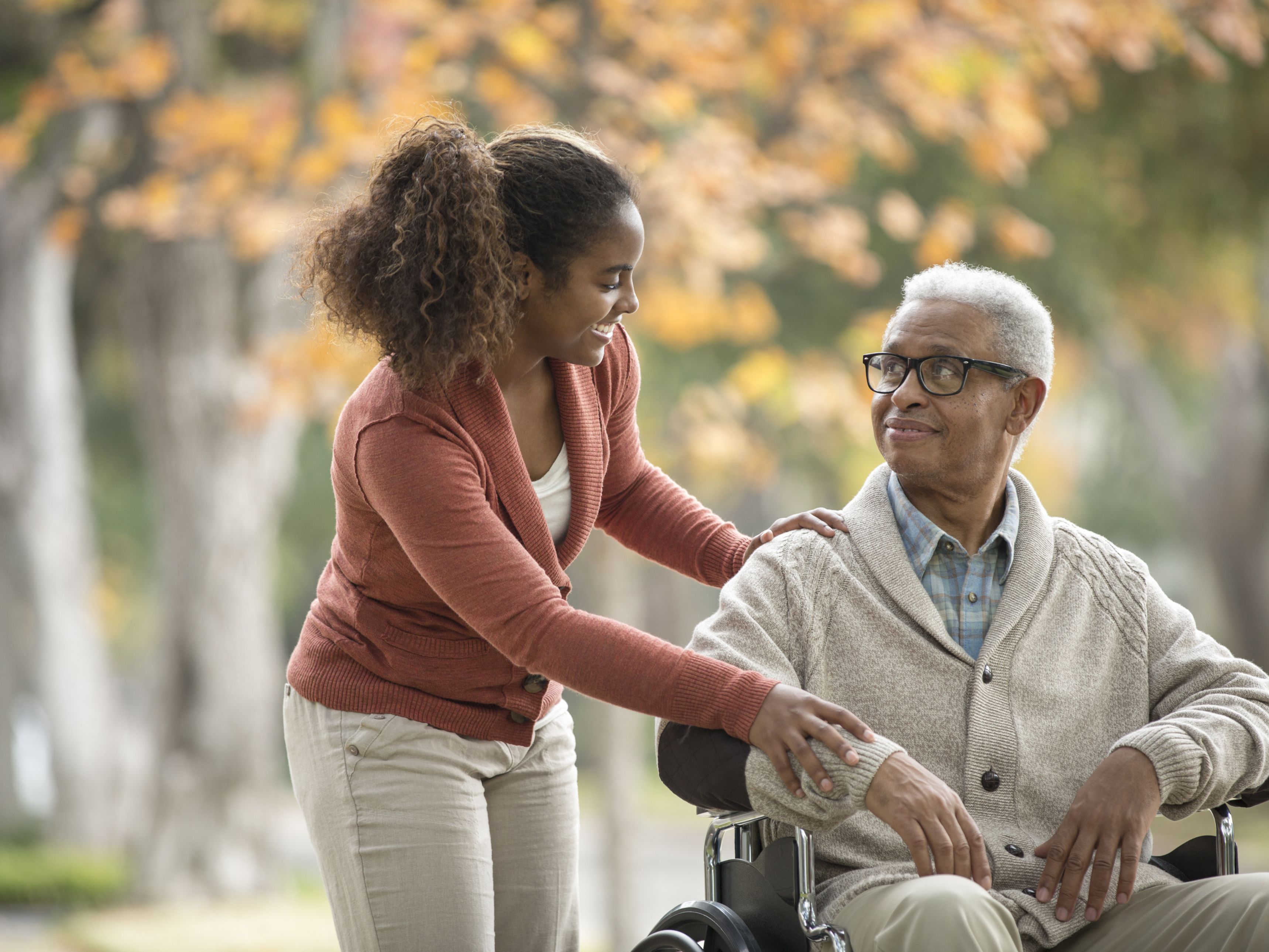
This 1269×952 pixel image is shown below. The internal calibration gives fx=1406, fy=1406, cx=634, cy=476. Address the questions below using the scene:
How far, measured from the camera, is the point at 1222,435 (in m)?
10.5

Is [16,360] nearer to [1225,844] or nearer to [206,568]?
[206,568]

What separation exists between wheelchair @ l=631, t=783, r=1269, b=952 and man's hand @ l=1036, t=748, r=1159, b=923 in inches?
5.6

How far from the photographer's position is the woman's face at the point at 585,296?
1.94 metres

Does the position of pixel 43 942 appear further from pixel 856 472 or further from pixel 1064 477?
pixel 1064 477

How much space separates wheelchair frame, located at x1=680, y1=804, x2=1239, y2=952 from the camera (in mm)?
1858

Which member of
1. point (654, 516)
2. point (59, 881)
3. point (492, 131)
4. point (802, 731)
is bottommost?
point (59, 881)

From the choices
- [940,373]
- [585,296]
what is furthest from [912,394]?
[585,296]

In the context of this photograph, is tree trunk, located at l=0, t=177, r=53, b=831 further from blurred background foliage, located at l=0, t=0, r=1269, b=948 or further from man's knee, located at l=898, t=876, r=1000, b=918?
man's knee, located at l=898, t=876, r=1000, b=918

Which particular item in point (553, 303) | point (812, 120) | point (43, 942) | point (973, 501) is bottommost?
point (43, 942)

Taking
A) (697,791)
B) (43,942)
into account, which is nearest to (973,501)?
(697,791)

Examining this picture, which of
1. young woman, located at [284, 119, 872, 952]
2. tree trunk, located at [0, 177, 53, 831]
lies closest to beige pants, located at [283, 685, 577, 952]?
young woman, located at [284, 119, 872, 952]

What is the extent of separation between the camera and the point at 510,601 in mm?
1806

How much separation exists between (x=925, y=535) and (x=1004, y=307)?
38cm

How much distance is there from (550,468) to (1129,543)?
1272cm
